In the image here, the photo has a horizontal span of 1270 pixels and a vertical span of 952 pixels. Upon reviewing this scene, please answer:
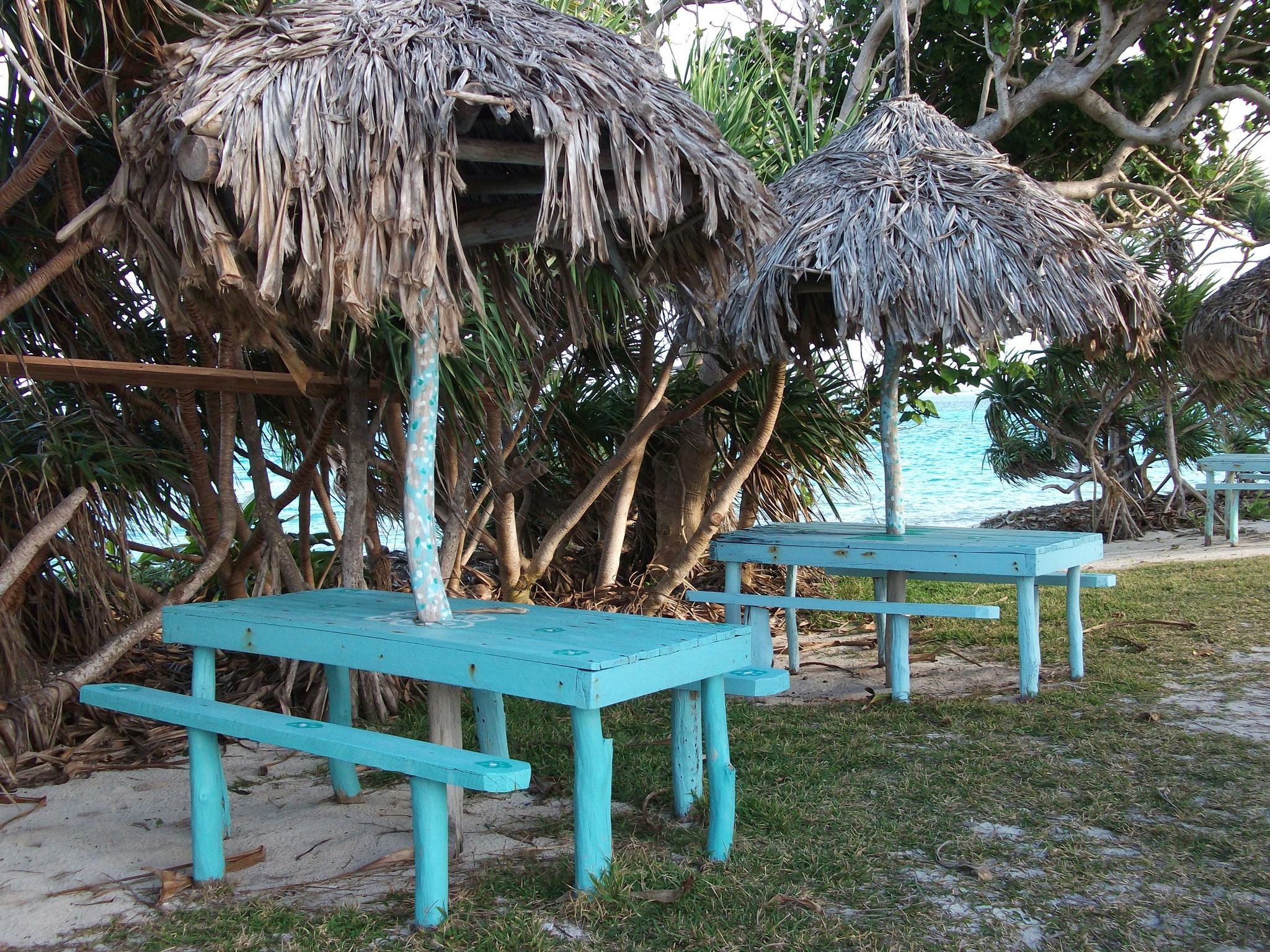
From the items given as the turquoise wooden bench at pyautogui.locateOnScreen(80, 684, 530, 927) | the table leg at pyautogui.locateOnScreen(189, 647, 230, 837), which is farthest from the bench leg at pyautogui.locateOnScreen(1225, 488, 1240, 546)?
the table leg at pyautogui.locateOnScreen(189, 647, 230, 837)

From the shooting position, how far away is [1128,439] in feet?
39.6

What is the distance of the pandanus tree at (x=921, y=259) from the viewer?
14.9ft

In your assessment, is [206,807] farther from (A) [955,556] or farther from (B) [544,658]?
(A) [955,556]

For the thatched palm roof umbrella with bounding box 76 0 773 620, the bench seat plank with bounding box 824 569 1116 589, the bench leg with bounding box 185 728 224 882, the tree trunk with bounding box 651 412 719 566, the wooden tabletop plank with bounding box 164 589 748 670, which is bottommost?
the bench leg with bounding box 185 728 224 882

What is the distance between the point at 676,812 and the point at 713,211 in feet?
6.10

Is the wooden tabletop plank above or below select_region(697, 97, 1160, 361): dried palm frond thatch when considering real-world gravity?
below

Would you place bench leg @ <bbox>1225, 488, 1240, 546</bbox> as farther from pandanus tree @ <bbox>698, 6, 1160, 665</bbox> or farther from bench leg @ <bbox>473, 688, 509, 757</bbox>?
bench leg @ <bbox>473, 688, 509, 757</bbox>

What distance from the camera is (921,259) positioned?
454 centimetres

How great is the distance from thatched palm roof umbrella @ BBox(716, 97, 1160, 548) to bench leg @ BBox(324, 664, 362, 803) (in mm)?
2492

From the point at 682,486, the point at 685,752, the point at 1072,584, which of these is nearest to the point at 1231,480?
the point at 1072,584

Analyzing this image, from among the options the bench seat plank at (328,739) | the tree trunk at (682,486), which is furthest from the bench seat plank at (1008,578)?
the bench seat plank at (328,739)

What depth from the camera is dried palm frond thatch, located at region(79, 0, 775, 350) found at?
255 centimetres

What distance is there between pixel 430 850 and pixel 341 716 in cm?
109

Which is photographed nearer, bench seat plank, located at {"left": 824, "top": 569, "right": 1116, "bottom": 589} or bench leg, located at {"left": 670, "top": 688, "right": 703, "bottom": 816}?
bench leg, located at {"left": 670, "top": 688, "right": 703, "bottom": 816}
